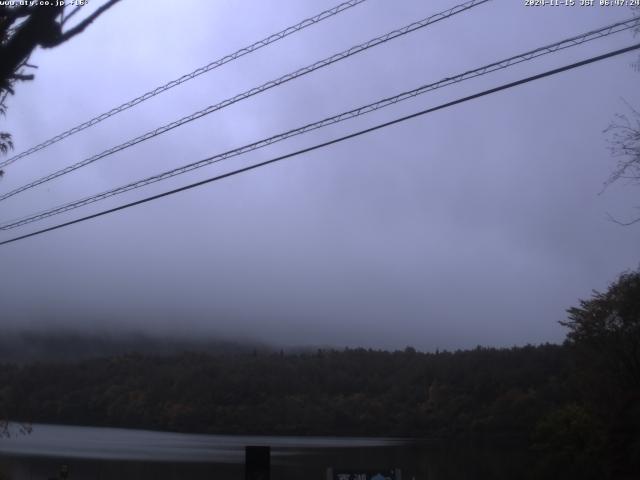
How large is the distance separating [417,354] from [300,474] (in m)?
45.4

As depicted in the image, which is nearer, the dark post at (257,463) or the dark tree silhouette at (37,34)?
the dark tree silhouette at (37,34)

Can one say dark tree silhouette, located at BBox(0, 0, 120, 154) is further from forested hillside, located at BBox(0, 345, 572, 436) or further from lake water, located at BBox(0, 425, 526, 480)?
forested hillside, located at BBox(0, 345, 572, 436)

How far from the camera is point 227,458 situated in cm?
6328

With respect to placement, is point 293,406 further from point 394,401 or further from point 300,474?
point 300,474

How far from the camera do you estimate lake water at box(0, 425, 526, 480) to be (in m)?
47.7

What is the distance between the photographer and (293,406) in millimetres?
84125

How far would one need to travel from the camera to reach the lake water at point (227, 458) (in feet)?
156

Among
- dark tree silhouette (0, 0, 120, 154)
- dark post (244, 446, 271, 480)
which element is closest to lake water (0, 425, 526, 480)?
dark post (244, 446, 271, 480)

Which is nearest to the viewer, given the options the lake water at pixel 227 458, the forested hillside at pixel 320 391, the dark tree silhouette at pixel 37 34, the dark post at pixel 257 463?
the dark tree silhouette at pixel 37 34

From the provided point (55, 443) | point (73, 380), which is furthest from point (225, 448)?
point (55, 443)

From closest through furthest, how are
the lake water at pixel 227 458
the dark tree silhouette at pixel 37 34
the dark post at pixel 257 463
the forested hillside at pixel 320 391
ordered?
the dark tree silhouette at pixel 37 34, the dark post at pixel 257 463, the lake water at pixel 227 458, the forested hillside at pixel 320 391

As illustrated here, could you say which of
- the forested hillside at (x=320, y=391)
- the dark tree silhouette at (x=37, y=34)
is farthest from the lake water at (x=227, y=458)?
the dark tree silhouette at (x=37, y=34)

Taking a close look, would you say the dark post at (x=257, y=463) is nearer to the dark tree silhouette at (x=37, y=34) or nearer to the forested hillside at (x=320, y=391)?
the dark tree silhouette at (x=37, y=34)

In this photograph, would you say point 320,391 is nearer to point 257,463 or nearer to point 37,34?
point 257,463
